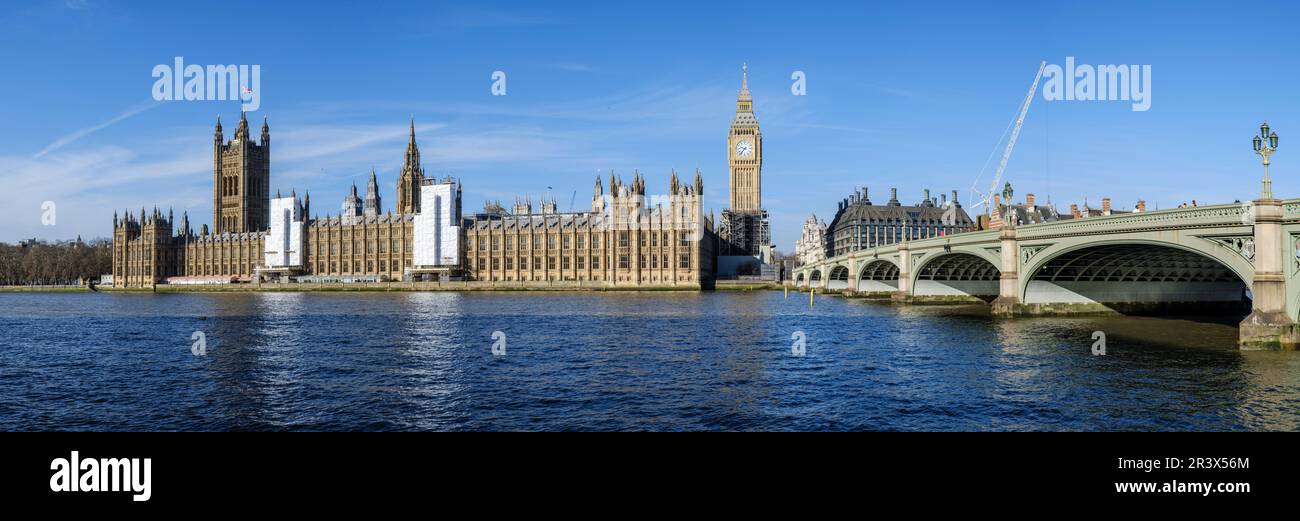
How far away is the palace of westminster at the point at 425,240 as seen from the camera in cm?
12519

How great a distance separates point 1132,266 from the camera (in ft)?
166

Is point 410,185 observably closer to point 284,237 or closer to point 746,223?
point 284,237

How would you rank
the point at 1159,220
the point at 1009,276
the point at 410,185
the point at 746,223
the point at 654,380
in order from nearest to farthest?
1. the point at 654,380
2. the point at 1159,220
3. the point at 1009,276
4. the point at 410,185
5. the point at 746,223

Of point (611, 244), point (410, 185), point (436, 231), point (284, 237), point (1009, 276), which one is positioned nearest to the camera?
point (1009, 276)

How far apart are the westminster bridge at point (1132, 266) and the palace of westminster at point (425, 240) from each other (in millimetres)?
42487

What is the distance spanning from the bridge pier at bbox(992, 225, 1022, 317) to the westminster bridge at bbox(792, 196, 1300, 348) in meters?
0.06

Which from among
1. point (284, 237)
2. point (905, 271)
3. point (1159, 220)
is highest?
point (284, 237)

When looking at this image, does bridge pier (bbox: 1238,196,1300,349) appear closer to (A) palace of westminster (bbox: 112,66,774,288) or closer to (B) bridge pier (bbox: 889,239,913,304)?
(B) bridge pier (bbox: 889,239,913,304)

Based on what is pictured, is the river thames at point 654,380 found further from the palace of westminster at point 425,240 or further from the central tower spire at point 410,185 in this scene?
the central tower spire at point 410,185

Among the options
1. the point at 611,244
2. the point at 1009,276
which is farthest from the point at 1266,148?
the point at 611,244

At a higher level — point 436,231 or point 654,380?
point 436,231

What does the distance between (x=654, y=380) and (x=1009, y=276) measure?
34.4 m

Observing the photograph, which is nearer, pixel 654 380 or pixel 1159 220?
pixel 654 380
